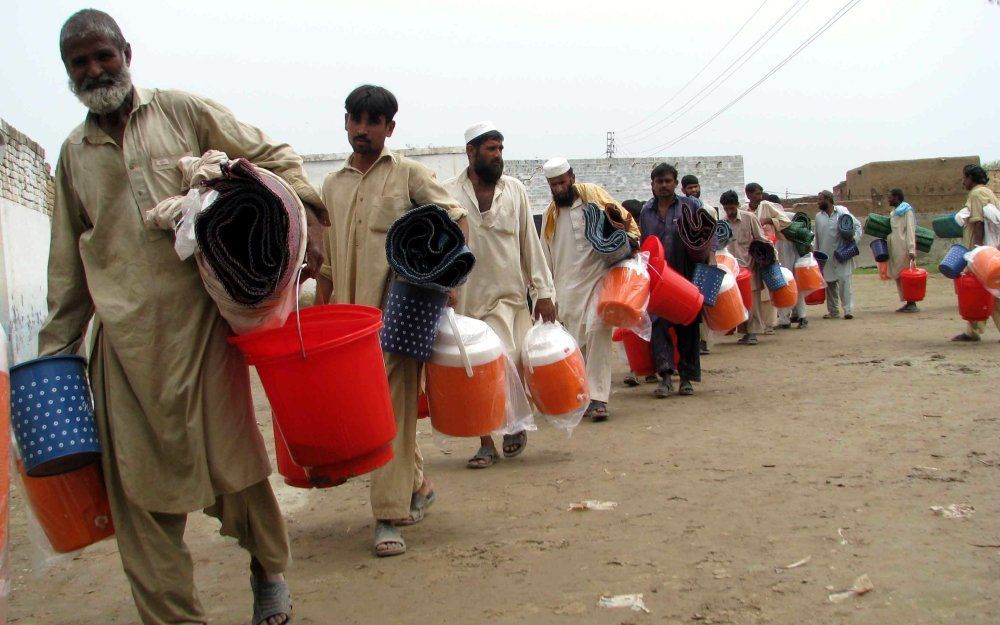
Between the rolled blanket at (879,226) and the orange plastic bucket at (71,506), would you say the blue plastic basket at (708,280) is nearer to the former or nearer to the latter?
the orange plastic bucket at (71,506)

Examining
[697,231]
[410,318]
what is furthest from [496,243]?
[697,231]

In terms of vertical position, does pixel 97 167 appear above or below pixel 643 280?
above

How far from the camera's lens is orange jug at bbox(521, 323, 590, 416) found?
19.0 feet

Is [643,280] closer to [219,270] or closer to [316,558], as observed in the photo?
[316,558]

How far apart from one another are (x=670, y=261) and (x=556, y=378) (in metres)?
2.98

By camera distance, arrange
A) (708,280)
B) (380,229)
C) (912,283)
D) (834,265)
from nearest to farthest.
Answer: (380,229), (708,280), (912,283), (834,265)

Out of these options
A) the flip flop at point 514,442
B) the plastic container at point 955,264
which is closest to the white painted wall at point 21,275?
the flip flop at point 514,442

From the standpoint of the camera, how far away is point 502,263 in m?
6.06

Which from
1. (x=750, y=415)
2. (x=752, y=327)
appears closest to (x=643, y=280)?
(x=750, y=415)

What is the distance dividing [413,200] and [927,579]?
263cm

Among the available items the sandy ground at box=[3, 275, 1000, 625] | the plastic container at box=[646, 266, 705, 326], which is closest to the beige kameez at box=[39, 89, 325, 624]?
the sandy ground at box=[3, 275, 1000, 625]

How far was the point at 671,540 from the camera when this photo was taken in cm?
427

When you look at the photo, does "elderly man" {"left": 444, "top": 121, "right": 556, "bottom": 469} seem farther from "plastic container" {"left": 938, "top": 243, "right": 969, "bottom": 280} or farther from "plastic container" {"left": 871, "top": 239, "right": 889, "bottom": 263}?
"plastic container" {"left": 871, "top": 239, "right": 889, "bottom": 263}

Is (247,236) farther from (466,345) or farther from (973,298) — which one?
(973,298)
